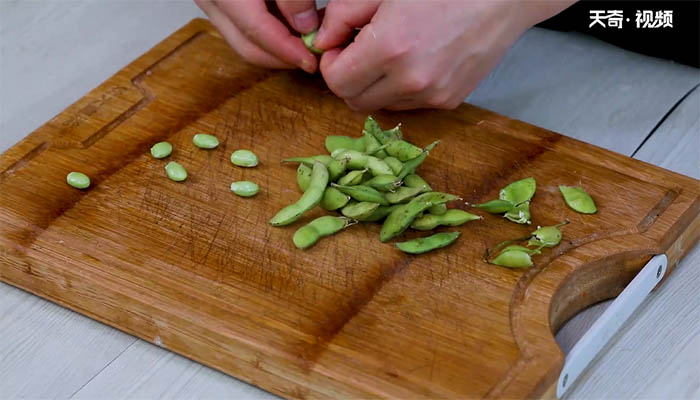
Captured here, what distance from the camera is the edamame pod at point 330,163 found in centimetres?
147

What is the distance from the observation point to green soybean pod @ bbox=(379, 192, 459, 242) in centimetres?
140

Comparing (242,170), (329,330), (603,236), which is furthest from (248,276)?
(603,236)

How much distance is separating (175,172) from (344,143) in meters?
0.26

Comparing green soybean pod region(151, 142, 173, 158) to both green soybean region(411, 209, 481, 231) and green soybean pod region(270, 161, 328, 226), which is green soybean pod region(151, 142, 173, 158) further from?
green soybean region(411, 209, 481, 231)

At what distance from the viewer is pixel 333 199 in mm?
1450

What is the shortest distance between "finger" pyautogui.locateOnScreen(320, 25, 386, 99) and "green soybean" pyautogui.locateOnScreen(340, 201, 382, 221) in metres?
0.24

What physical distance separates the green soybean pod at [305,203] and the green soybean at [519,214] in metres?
0.26

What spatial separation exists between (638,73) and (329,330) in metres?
0.95

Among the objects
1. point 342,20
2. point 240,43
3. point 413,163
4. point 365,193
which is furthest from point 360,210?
point 240,43

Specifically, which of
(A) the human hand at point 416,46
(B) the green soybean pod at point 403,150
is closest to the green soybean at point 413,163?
(B) the green soybean pod at point 403,150

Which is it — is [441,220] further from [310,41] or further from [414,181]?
[310,41]

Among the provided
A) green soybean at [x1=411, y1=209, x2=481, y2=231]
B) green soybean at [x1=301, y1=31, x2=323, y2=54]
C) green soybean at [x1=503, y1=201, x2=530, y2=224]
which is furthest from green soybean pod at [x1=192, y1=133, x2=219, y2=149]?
green soybean at [x1=503, y1=201, x2=530, y2=224]

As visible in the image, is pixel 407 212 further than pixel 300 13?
No

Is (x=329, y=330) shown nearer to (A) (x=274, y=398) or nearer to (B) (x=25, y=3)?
(A) (x=274, y=398)
